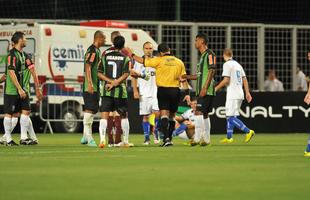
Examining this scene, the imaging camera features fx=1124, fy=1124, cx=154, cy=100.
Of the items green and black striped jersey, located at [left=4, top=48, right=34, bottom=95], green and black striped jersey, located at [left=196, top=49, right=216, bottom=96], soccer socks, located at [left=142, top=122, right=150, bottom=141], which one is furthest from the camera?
soccer socks, located at [left=142, top=122, right=150, bottom=141]

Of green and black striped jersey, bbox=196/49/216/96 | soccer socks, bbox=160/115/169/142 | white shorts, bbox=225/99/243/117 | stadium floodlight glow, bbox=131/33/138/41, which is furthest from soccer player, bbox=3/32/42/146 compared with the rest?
stadium floodlight glow, bbox=131/33/138/41

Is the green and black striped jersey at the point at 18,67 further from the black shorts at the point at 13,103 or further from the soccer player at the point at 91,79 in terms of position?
the soccer player at the point at 91,79

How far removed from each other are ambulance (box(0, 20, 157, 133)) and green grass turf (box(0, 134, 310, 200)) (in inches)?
458

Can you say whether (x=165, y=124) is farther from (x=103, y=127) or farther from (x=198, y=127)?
(x=103, y=127)

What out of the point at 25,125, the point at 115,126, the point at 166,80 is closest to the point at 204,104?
the point at 166,80

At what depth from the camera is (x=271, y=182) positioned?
1188cm

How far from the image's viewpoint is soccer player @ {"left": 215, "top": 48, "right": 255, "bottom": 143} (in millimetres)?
23531

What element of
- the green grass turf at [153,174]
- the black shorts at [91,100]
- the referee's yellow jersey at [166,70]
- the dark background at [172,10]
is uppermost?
the dark background at [172,10]

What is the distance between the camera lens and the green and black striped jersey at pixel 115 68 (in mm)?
19609

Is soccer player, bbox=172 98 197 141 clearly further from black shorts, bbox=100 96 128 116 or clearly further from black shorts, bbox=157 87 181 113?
black shorts, bbox=100 96 128 116

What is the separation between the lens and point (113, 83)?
19.5 metres

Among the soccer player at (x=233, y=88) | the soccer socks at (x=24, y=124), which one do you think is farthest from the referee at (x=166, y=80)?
the soccer player at (x=233, y=88)

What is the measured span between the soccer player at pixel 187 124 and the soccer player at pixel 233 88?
2.53 feet

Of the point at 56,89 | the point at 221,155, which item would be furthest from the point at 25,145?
the point at 56,89
